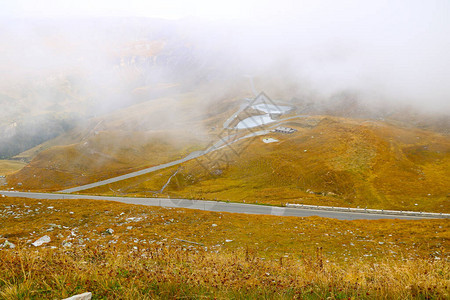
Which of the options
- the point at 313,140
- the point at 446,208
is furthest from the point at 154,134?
the point at 446,208

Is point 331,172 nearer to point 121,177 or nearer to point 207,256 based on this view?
point 207,256

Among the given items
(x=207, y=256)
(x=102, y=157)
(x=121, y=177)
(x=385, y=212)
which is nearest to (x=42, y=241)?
(x=207, y=256)

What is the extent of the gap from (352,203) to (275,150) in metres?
53.4

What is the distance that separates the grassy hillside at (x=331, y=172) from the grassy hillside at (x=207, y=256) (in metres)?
29.8

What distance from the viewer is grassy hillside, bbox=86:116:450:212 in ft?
205

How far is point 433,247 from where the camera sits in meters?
20.5

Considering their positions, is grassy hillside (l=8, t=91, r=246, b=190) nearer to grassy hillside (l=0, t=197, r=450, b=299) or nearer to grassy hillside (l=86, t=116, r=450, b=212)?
grassy hillside (l=86, t=116, r=450, b=212)

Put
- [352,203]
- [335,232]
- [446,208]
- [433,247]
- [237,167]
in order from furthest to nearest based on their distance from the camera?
[237,167]
[352,203]
[446,208]
[335,232]
[433,247]

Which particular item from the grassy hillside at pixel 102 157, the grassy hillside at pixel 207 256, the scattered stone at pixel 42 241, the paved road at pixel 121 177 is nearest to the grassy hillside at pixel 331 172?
the paved road at pixel 121 177

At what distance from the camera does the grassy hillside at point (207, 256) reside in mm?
5586

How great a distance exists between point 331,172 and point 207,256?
80.6 meters

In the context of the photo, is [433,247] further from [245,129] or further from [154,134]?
[154,134]

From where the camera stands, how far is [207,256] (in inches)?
312

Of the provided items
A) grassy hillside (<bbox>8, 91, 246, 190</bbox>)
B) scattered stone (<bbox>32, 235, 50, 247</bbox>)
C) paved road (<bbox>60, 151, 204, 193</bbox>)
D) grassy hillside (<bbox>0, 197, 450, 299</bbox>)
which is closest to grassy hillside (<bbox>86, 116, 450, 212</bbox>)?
paved road (<bbox>60, 151, 204, 193</bbox>)
